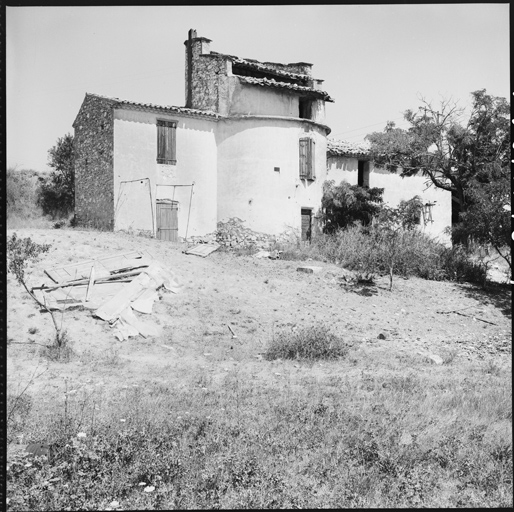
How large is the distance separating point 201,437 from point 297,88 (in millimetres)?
19301

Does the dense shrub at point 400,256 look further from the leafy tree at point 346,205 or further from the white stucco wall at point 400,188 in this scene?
the white stucco wall at point 400,188

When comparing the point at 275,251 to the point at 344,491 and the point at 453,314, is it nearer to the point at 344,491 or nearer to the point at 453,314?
the point at 453,314

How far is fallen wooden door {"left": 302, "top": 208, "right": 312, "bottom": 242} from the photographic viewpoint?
23203 millimetres

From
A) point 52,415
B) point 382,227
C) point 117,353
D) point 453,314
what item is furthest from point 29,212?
point 52,415

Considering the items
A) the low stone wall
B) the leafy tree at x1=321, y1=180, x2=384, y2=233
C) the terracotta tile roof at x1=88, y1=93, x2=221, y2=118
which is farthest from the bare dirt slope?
the terracotta tile roof at x1=88, y1=93, x2=221, y2=118

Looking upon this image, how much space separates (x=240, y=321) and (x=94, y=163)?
10.5 m

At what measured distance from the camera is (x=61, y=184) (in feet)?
94.6

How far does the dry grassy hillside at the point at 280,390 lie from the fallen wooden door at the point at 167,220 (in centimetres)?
383

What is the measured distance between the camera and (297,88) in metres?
23.2

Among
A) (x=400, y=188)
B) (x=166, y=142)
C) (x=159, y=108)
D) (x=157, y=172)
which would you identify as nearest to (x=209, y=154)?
(x=166, y=142)

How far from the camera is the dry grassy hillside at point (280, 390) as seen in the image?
5500mm

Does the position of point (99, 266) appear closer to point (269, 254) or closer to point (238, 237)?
point (269, 254)

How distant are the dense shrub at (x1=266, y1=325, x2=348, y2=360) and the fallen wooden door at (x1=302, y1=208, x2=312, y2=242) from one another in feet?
39.1

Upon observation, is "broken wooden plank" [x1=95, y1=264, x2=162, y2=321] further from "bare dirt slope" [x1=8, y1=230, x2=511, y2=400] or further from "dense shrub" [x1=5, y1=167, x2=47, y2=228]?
"dense shrub" [x1=5, y1=167, x2=47, y2=228]
